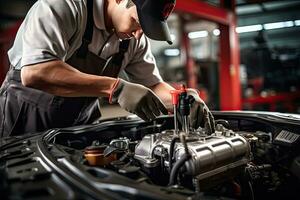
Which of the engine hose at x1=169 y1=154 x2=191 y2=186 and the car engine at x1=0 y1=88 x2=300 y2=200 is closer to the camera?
the car engine at x1=0 y1=88 x2=300 y2=200

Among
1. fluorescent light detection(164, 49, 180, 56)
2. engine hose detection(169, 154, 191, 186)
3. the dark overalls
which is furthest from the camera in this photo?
fluorescent light detection(164, 49, 180, 56)

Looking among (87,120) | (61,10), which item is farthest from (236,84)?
(61,10)

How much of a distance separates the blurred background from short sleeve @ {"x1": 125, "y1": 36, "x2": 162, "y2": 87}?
2.07 m

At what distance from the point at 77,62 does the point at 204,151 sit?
0.82 metres

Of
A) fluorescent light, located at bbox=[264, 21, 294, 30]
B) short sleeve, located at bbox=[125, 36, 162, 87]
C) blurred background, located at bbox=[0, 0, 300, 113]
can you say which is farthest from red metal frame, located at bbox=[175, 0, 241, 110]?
fluorescent light, located at bbox=[264, 21, 294, 30]

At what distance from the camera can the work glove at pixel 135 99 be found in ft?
4.20

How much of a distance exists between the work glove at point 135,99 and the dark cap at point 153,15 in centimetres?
24

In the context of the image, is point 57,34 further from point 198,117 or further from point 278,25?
point 278,25

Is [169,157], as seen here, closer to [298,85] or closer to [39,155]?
[39,155]

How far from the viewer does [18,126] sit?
163 cm

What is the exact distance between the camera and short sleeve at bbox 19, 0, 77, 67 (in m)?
1.28

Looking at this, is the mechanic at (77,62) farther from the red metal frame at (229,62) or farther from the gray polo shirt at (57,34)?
the red metal frame at (229,62)

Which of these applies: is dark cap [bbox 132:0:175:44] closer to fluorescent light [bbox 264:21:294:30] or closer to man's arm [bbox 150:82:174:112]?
man's arm [bbox 150:82:174:112]

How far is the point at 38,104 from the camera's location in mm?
1597
